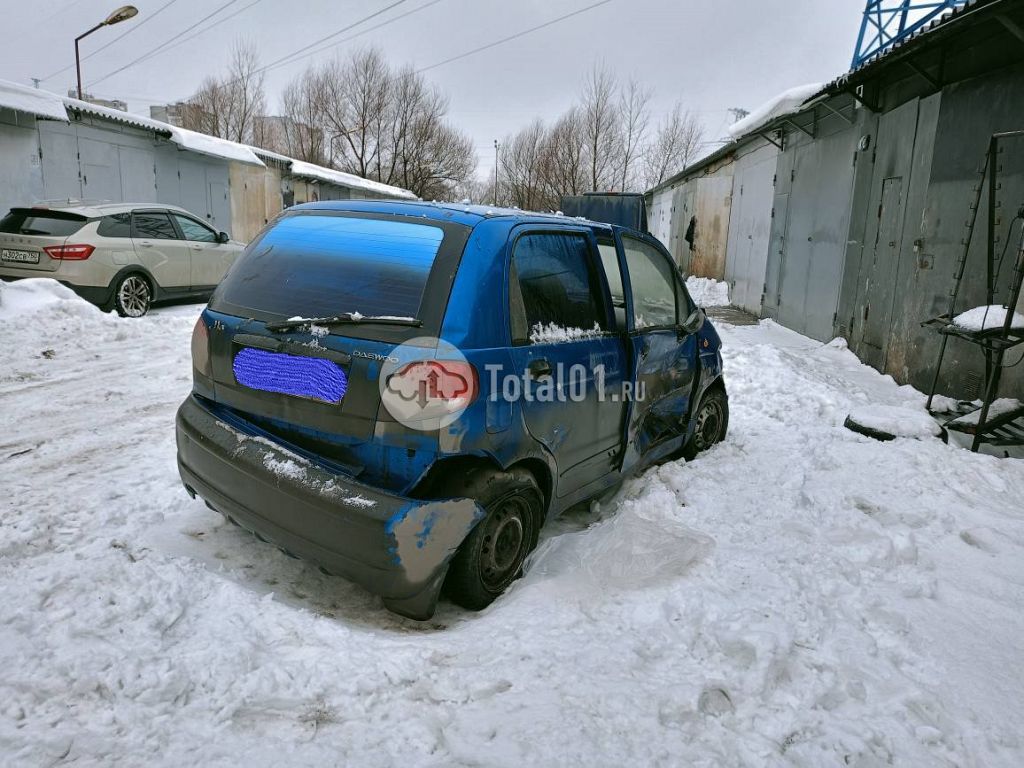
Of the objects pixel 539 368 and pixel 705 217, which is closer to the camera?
pixel 539 368

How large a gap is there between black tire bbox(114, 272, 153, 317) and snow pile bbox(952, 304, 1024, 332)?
1009 centimetres

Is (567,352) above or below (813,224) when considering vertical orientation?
below

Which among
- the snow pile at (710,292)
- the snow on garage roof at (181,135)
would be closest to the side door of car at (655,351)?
the snow pile at (710,292)

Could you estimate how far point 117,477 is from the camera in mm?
3809

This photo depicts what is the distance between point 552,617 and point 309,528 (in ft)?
3.31

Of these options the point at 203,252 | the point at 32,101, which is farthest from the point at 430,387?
the point at 32,101

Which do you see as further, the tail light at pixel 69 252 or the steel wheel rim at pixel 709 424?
the tail light at pixel 69 252

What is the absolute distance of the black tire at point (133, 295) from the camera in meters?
9.32

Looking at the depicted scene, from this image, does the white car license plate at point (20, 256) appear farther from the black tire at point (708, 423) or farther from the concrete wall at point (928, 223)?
the concrete wall at point (928, 223)

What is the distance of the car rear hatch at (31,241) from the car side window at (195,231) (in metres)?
1.96

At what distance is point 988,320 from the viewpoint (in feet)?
16.1

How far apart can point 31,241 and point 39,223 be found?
319 millimetres

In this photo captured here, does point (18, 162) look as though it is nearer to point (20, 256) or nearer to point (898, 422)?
point (20, 256)

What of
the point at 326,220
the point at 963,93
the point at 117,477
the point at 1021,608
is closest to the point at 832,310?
the point at 963,93
